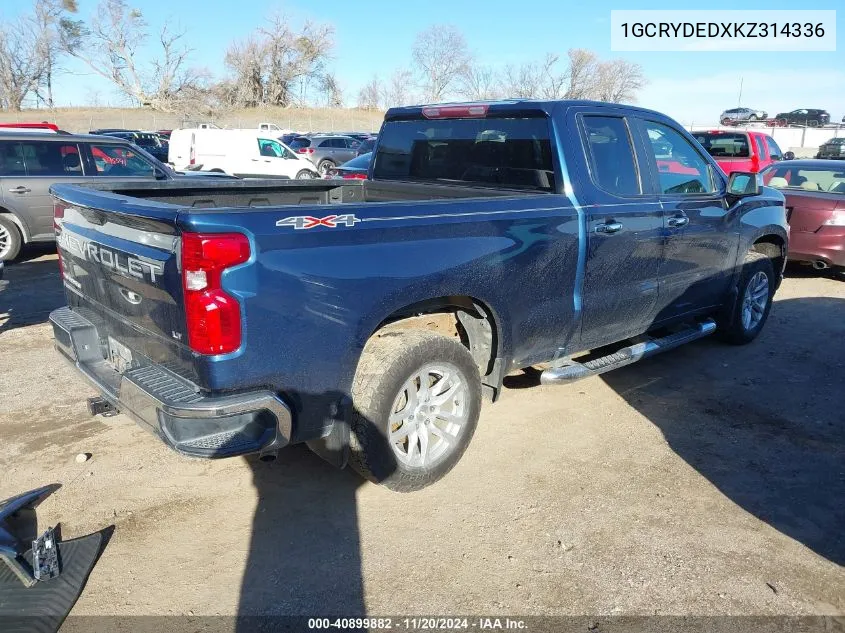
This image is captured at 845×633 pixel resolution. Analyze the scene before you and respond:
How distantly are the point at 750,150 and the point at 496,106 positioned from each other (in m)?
13.1

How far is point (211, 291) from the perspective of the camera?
2633 mm

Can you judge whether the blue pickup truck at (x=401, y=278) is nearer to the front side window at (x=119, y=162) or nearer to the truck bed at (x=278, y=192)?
the truck bed at (x=278, y=192)

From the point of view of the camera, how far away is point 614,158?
4.40m

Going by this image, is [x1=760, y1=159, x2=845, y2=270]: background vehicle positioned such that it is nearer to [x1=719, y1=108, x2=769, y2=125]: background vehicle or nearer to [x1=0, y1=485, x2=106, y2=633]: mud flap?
[x1=0, y1=485, x2=106, y2=633]: mud flap

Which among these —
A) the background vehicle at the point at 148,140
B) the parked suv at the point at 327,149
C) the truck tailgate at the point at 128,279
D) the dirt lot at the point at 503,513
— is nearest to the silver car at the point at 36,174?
the dirt lot at the point at 503,513

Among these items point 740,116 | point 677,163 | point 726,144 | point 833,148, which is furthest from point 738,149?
point 740,116

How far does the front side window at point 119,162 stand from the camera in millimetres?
9508

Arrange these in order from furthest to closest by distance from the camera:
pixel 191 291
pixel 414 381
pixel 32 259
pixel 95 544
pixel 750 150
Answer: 1. pixel 750 150
2. pixel 32 259
3. pixel 414 381
4. pixel 95 544
5. pixel 191 291

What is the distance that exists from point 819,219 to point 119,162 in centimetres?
946

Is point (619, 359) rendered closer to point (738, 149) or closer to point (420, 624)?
point (420, 624)

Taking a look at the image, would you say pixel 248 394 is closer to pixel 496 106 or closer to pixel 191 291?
pixel 191 291

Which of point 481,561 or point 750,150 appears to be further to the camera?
point 750,150

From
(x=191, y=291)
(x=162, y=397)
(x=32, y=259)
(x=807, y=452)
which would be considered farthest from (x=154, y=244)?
(x=32, y=259)

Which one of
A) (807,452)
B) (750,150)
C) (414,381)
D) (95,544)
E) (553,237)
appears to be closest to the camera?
(95,544)
